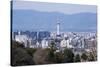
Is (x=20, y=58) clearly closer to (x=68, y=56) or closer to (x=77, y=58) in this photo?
(x=68, y=56)

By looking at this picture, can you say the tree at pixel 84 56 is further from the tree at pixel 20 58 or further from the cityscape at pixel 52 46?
the tree at pixel 20 58

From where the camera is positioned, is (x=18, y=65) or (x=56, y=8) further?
(x=56, y=8)

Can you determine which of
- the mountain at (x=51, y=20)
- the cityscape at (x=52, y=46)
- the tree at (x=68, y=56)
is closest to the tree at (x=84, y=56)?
the cityscape at (x=52, y=46)

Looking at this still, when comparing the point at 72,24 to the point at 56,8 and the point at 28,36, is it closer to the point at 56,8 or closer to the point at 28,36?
the point at 56,8

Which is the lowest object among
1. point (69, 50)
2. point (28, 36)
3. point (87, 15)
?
point (69, 50)

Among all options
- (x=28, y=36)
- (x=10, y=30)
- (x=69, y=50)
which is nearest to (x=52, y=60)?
(x=69, y=50)

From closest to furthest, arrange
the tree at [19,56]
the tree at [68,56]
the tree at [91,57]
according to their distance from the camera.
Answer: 1. the tree at [19,56]
2. the tree at [68,56]
3. the tree at [91,57]

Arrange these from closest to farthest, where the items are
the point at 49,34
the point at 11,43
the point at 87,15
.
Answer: the point at 11,43, the point at 49,34, the point at 87,15

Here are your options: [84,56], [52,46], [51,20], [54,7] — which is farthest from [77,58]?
[54,7]
